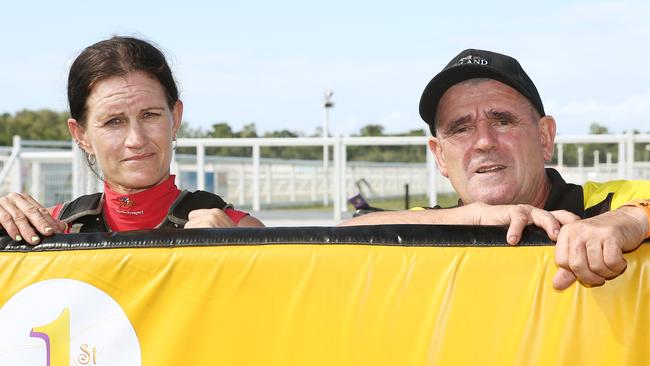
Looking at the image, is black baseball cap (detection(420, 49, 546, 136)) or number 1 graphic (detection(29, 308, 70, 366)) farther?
black baseball cap (detection(420, 49, 546, 136))

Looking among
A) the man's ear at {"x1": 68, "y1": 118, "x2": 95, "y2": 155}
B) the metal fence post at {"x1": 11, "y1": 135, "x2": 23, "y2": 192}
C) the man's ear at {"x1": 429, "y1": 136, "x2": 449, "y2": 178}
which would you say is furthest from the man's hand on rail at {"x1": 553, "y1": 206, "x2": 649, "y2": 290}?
the metal fence post at {"x1": 11, "y1": 135, "x2": 23, "y2": 192}

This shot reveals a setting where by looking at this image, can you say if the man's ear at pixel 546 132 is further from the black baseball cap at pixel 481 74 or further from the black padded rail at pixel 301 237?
the black padded rail at pixel 301 237

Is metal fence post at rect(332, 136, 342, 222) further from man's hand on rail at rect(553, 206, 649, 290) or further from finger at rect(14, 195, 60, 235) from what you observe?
man's hand on rail at rect(553, 206, 649, 290)

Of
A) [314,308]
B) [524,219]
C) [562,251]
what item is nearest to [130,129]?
[314,308]

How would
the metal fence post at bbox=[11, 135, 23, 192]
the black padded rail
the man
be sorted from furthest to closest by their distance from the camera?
the metal fence post at bbox=[11, 135, 23, 192] < the man < the black padded rail

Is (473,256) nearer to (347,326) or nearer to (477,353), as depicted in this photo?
(477,353)

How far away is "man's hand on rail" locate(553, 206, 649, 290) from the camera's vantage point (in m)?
1.76

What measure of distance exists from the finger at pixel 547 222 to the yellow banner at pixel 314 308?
49 mm

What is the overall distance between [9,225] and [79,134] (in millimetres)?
699

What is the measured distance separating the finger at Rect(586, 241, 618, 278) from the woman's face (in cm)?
153

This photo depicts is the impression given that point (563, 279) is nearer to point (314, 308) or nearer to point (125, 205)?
point (314, 308)

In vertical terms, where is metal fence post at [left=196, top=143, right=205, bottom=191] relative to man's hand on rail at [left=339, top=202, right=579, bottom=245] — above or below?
above

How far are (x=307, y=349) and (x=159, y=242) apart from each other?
48 cm

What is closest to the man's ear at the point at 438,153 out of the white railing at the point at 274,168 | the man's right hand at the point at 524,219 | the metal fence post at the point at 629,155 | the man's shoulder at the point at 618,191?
the man's shoulder at the point at 618,191
